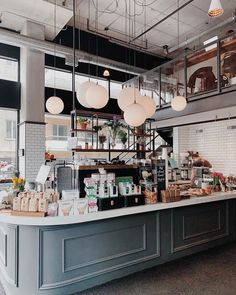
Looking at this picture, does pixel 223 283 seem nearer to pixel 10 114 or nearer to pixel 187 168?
pixel 187 168

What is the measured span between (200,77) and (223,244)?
13.1ft

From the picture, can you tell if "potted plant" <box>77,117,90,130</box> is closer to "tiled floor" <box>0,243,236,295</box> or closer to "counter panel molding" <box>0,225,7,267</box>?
"counter panel molding" <box>0,225,7,267</box>

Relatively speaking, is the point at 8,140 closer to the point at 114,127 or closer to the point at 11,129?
the point at 11,129

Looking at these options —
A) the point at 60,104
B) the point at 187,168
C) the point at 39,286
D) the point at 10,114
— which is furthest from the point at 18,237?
the point at 187,168

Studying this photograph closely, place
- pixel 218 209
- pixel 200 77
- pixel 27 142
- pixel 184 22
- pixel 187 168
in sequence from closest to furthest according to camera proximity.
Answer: pixel 218 209 < pixel 200 77 < pixel 27 142 < pixel 184 22 < pixel 187 168

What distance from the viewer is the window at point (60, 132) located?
8.67 metres

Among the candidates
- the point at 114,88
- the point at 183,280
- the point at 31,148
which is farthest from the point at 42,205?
the point at 114,88

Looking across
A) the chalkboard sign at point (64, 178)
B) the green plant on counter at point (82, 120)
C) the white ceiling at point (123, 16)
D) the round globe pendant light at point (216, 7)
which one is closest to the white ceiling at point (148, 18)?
the white ceiling at point (123, 16)

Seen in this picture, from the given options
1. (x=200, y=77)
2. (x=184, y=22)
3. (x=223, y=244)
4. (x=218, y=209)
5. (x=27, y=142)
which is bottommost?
(x=223, y=244)

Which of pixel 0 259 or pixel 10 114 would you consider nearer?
pixel 0 259

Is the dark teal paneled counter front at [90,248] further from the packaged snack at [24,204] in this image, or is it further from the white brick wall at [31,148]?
the white brick wall at [31,148]

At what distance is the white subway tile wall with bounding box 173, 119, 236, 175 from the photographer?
8789 millimetres

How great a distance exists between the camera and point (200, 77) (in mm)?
6492

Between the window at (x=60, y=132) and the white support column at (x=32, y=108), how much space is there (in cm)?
128
